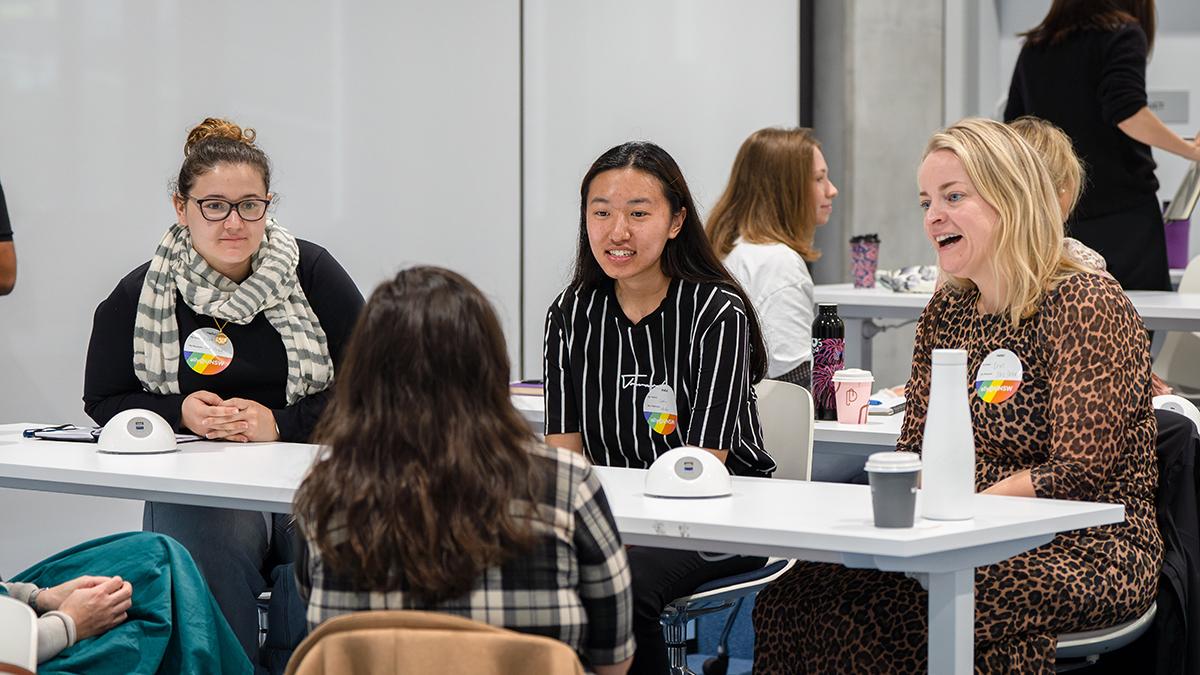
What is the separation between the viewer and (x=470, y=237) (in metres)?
4.81

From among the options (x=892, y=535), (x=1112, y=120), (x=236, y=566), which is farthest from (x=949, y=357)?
(x=1112, y=120)

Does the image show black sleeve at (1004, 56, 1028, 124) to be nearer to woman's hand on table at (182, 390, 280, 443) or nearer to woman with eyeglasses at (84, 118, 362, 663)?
woman with eyeglasses at (84, 118, 362, 663)

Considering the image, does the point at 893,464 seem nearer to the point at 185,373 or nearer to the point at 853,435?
the point at 853,435

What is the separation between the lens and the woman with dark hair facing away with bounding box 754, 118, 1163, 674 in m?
1.89

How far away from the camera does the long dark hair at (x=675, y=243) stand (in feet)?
7.91

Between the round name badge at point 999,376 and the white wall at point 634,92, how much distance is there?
256 centimetres

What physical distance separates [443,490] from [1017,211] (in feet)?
4.31

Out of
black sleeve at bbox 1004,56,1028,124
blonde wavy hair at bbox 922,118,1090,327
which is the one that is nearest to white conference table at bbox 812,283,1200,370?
black sleeve at bbox 1004,56,1028,124

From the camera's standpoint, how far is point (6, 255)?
119 inches

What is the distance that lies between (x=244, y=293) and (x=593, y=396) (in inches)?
31.5

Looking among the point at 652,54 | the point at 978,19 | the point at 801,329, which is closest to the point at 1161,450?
the point at 801,329

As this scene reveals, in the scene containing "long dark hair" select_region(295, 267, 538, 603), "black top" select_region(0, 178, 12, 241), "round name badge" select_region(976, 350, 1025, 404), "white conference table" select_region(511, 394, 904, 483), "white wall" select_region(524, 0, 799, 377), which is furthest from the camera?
"white wall" select_region(524, 0, 799, 377)

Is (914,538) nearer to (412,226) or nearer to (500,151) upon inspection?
(412,226)

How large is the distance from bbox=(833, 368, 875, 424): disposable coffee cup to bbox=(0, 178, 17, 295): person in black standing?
6.97ft
